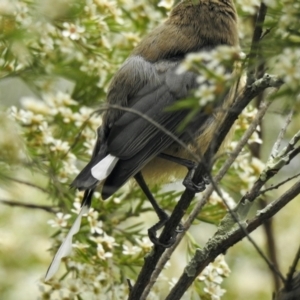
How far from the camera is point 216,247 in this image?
2.96 m

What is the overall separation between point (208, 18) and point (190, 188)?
1.49 metres

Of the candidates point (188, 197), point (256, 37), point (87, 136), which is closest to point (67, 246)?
point (188, 197)

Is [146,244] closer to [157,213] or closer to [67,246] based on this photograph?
[157,213]

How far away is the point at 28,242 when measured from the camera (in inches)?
196

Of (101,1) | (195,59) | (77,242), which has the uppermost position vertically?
(101,1)

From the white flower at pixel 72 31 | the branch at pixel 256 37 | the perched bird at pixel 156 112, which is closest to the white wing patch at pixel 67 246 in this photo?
the perched bird at pixel 156 112

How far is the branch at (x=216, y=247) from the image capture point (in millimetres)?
2781

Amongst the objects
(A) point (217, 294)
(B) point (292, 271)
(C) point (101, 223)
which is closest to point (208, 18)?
(C) point (101, 223)

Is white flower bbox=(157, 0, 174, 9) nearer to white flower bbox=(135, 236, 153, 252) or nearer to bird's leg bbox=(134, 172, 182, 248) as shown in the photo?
bird's leg bbox=(134, 172, 182, 248)

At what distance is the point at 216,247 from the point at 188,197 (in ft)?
0.78

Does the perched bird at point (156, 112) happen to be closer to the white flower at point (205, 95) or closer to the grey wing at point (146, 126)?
the grey wing at point (146, 126)

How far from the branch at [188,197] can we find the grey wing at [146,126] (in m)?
0.51

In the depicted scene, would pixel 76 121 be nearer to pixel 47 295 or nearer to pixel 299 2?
pixel 47 295

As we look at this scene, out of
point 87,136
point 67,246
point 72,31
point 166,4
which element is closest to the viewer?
point 67,246
